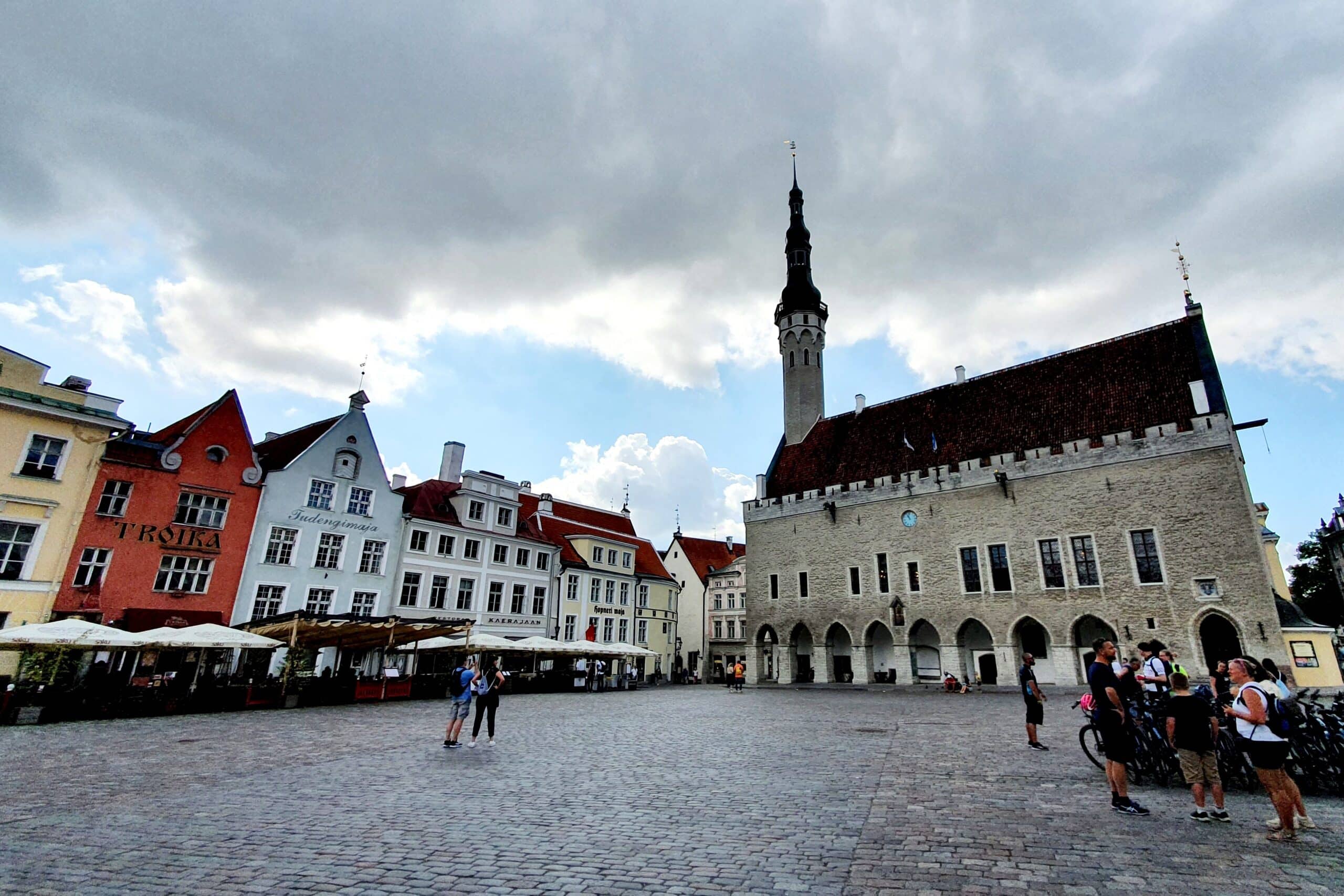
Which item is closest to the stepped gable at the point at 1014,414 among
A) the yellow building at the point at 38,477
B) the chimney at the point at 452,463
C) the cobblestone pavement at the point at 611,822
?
the chimney at the point at 452,463

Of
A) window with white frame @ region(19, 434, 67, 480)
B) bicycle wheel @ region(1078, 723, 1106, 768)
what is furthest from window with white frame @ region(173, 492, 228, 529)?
bicycle wheel @ region(1078, 723, 1106, 768)

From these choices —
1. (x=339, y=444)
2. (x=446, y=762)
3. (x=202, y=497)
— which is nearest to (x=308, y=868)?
(x=446, y=762)

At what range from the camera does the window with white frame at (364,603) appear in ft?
88.0

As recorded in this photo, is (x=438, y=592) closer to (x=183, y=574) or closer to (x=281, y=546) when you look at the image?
(x=281, y=546)

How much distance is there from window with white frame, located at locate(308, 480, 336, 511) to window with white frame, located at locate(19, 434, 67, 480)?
7.62 metres

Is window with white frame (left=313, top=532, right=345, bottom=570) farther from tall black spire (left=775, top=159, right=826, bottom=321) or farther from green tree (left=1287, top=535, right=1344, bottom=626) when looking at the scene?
green tree (left=1287, top=535, right=1344, bottom=626)

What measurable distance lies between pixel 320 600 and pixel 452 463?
12719 mm

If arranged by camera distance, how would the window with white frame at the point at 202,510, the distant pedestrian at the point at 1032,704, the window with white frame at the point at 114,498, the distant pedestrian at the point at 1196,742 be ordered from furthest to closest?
the window with white frame at the point at 202,510 → the window with white frame at the point at 114,498 → the distant pedestrian at the point at 1032,704 → the distant pedestrian at the point at 1196,742

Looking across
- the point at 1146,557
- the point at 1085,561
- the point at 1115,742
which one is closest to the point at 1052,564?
the point at 1085,561

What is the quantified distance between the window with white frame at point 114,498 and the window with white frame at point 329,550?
6.40m

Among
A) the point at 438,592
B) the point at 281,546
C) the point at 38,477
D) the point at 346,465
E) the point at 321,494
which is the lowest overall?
the point at 438,592

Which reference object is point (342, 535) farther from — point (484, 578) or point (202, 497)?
point (484, 578)

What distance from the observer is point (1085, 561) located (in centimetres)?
2889

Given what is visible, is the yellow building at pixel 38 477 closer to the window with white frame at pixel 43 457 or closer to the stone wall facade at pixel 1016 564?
the window with white frame at pixel 43 457
